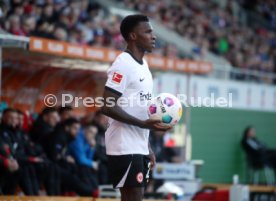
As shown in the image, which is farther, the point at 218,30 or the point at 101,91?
the point at 218,30

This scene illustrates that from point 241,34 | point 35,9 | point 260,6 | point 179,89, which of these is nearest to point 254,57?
point 241,34

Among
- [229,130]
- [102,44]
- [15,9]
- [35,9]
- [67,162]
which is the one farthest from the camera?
[229,130]

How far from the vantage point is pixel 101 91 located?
1603 centimetres

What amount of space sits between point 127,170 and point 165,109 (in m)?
0.67

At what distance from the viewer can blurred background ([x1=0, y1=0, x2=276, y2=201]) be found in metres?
12.9

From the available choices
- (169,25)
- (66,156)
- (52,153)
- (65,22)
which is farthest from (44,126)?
(169,25)

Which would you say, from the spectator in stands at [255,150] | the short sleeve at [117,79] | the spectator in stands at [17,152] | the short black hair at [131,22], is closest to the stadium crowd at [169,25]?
the spectator in stands at [17,152]

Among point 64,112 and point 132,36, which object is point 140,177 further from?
point 64,112

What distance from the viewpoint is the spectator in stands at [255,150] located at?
852 inches

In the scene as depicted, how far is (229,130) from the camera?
21.8m

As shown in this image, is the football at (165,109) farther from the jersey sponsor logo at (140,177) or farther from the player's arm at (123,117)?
the jersey sponsor logo at (140,177)

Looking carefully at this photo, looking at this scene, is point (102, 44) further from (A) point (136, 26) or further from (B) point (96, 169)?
(A) point (136, 26)

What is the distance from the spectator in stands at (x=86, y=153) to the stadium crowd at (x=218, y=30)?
29.1 ft

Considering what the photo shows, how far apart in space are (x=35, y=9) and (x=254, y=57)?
443 inches
